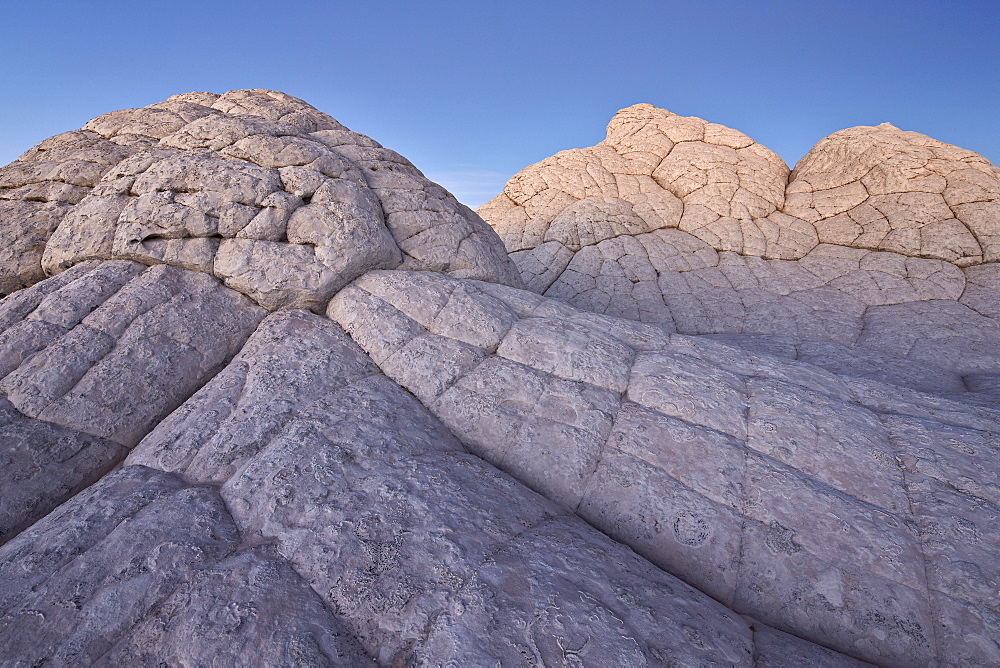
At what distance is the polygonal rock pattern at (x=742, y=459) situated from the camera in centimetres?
220

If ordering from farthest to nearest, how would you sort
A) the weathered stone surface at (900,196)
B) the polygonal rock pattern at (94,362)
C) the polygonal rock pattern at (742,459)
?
the weathered stone surface at (900,196) < the polygonal rock pattern at (94,362) < the polygonal rock pattern at (742,459)

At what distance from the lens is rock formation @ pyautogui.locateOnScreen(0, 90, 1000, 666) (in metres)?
1.84

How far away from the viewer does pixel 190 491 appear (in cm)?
235

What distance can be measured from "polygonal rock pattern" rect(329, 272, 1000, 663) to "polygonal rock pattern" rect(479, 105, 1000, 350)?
4217 millimetres

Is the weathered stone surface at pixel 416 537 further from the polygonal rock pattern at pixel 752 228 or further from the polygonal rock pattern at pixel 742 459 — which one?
the polygonal rock pattern at pixel 752 228

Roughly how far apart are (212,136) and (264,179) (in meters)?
0.94

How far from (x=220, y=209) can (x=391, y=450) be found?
2964mm

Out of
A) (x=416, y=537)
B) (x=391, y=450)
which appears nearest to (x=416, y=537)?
(x=416, y=537)

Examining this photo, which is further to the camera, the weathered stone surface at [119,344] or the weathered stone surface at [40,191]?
the weathered stone surface at [40,191]

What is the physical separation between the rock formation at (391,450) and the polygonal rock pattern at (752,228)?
5.79 ft

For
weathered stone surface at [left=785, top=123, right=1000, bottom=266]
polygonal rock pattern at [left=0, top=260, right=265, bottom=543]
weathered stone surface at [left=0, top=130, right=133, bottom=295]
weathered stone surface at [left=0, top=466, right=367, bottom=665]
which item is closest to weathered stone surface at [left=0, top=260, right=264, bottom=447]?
polygonal rock pattern at [left=0, top=260, right=265, bottom=543]

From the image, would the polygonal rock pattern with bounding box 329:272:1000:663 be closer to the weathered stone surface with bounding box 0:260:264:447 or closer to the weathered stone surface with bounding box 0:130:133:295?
the weathered stone surface with bounding box 0:260:264:447

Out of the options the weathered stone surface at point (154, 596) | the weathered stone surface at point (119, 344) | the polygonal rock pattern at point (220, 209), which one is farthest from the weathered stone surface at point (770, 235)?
the weathered stone surface at point (154, 596)

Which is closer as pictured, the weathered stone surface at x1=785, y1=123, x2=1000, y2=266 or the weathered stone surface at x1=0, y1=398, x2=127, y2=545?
the weathered stone surface at x1=0, y1=398, x2=127, y2=545
